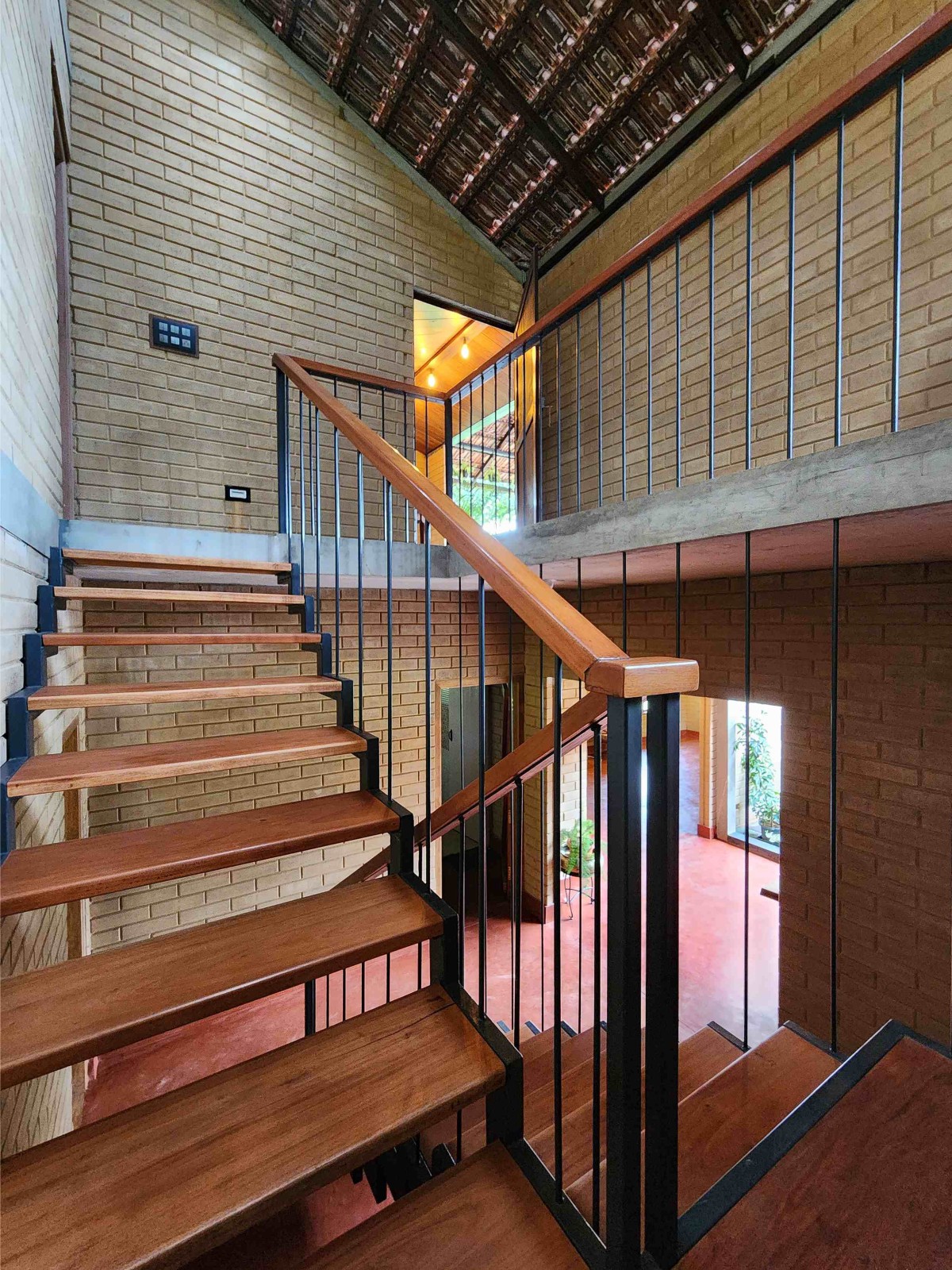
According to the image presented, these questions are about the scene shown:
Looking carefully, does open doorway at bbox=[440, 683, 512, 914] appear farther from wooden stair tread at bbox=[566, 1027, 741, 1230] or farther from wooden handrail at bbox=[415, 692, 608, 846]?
wooden stair tread at bbox=[566, 1027, 741, 1230]

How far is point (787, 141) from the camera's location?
1.54 meters

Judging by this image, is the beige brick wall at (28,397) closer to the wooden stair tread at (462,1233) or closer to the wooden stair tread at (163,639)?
the wooden stair tread at (163,639)

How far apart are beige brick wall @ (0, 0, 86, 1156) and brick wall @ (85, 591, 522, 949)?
35.5 inches

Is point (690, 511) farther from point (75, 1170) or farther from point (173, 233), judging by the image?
point (173, 233)

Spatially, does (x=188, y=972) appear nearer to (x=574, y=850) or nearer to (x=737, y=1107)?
(x=737, y=1107)

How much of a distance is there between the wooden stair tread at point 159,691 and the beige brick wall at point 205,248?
6.80 ft

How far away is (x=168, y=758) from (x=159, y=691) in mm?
278

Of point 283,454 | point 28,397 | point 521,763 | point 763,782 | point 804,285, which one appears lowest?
point 763,782

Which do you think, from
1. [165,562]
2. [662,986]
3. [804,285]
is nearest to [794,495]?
[662,986]

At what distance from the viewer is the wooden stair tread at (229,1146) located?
72 cm

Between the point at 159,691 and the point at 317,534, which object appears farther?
the point at 317,534

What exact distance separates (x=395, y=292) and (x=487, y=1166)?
4778 mm

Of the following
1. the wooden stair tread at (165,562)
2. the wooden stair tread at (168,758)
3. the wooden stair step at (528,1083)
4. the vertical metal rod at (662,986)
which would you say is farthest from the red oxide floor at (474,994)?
the wooden stair tread at (165,562)

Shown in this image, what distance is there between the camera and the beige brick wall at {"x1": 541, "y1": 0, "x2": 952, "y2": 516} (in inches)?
92.9
